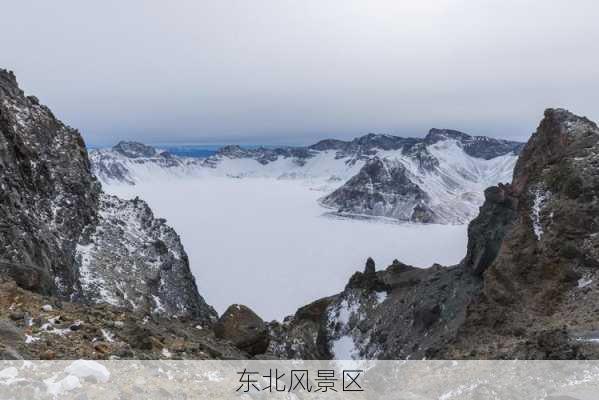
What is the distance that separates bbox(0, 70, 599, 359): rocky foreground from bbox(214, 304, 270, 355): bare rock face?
0.24 feet

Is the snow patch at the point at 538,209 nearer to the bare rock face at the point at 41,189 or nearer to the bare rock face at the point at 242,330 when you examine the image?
the bare rock face at the point at 242,330

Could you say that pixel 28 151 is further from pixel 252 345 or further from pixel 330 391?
pixel 330 391

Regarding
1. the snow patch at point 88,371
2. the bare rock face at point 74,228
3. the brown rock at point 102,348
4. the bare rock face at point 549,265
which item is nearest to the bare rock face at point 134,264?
the bare rock face at point 74,228

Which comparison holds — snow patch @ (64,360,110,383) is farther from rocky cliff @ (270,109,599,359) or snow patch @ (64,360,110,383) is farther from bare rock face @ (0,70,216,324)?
bare rock face @ (0,70,216,324)

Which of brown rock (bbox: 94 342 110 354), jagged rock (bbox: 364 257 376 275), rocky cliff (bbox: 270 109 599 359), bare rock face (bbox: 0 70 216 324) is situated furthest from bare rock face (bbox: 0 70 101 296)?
jagged rock (bbox: 364 257 376 275)

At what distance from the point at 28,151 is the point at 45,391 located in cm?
4615

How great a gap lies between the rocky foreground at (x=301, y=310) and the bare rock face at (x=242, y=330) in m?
0.07

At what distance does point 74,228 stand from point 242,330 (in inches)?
1431

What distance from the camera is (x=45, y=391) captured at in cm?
940

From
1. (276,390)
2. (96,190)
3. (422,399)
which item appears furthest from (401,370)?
(96,190)

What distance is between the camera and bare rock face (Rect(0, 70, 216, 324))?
37.5m

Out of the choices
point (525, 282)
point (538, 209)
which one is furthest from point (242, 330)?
point (538, 209)

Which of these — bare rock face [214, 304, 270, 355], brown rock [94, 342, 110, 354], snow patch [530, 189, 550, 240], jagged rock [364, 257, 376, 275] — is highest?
snow patch [530, 189, 550, 240]

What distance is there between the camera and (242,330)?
25375 mm
